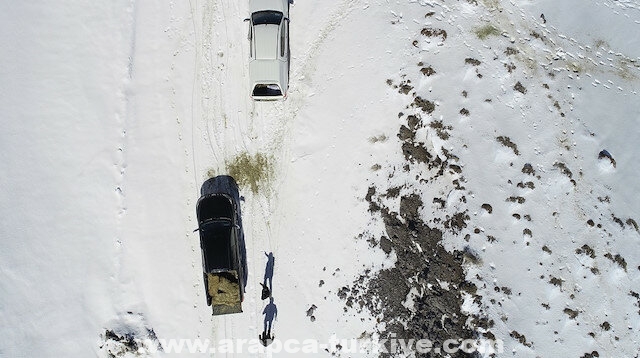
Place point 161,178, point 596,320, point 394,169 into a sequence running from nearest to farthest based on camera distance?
point 596,320 → point 394,169 → point 161,178

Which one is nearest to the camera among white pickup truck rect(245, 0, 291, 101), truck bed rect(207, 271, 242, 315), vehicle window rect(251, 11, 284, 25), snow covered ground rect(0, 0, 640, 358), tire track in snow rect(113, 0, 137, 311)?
snow covered ground rect(0, 0, 640, 358)

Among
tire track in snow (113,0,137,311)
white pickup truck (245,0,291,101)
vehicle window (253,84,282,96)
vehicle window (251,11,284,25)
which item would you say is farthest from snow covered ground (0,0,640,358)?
vehicle window (251,11,284,25)

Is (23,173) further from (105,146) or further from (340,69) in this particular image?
(340,69)

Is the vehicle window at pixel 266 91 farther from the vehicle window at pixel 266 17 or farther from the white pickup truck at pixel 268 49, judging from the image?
the vehicle window at pixel 266 17

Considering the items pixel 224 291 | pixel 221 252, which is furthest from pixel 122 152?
pixel 224 291

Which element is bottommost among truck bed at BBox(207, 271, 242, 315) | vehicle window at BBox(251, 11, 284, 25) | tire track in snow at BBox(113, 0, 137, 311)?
truck bed at BBox(207, 271, 242, 315)

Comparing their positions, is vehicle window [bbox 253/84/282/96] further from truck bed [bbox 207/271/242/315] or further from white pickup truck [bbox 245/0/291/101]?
truck bed [bbox 207/271/242/315]

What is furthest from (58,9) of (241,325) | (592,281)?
(592,281)

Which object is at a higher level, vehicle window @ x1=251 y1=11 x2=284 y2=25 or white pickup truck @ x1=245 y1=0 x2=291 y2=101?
vehicle window @ x1=251 y1=11 x2=284 y2=25
